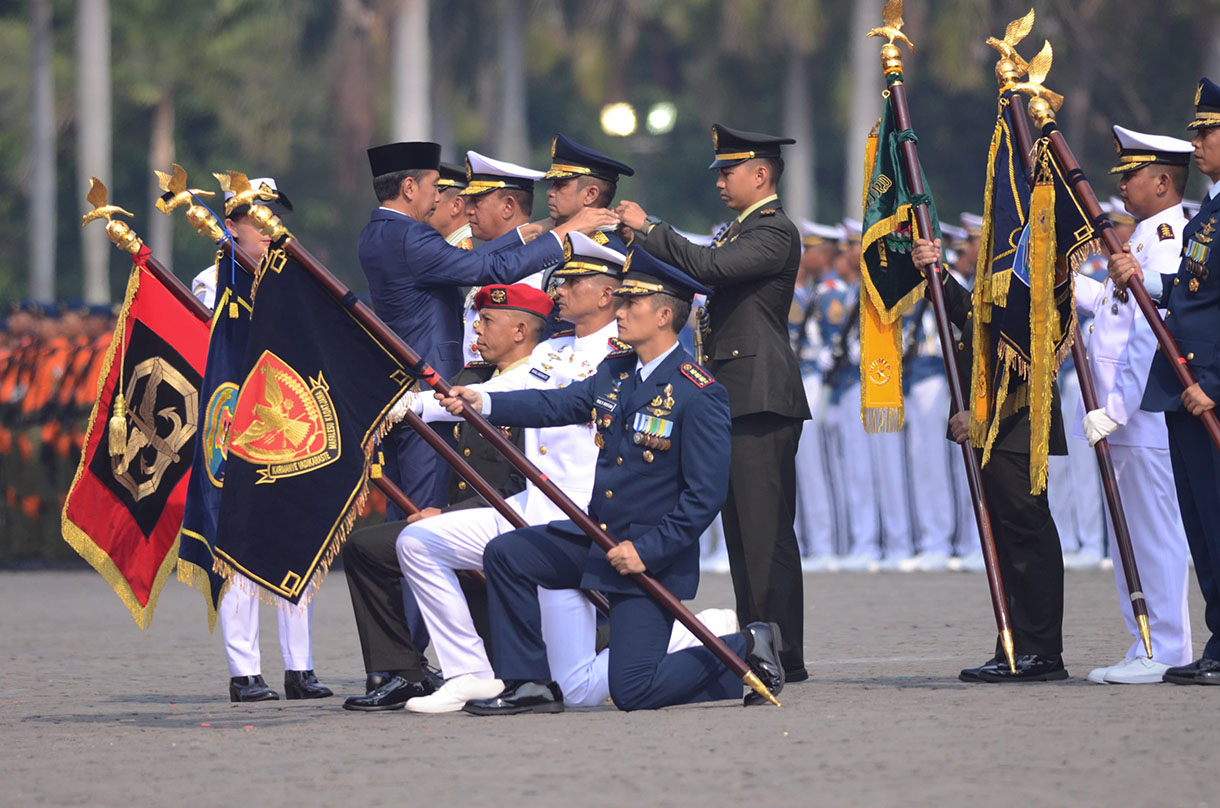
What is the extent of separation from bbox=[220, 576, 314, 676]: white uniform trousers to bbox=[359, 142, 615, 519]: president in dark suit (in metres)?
0.73

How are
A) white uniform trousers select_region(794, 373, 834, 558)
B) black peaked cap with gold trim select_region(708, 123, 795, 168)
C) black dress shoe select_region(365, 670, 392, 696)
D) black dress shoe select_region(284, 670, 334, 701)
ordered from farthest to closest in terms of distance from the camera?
white uniform trousers select_region(794, 373, 834, 558) → black peaked cap with gold trim select_region(708, 123, 795, 168) → black dress shoe select_region(284, 670, 334, 701) → black dress shoe select_region(365, 670, 392, 696)

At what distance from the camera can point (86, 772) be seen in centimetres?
676

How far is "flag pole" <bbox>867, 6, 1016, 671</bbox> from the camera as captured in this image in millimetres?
8391

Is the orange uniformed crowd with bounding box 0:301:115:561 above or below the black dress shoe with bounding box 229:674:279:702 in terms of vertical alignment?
above

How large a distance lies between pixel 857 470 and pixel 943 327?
7.03 metres

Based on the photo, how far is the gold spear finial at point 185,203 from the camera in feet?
26.5

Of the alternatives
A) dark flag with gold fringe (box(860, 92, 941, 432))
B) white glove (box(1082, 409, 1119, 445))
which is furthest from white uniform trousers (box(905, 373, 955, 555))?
white glove (box(1082, 409, 1119, 445))

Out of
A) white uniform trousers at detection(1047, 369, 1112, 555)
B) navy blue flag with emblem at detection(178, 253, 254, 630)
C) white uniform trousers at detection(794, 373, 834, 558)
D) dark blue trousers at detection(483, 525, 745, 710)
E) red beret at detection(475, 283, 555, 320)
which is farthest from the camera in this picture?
white uniform trousers at detection(794, 373, 834, 558)

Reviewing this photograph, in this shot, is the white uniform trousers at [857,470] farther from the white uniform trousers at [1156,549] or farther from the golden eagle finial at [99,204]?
the golden eagle finial at [99,204]

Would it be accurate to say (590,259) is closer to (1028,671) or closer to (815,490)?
(1028,671)

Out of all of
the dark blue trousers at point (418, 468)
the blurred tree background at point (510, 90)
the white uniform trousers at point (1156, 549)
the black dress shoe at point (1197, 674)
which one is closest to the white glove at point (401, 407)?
the dark blue trousers at point (418, 468)

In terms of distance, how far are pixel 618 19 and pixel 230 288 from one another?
35393 mm

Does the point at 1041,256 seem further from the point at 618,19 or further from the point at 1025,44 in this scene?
the point at 618,19

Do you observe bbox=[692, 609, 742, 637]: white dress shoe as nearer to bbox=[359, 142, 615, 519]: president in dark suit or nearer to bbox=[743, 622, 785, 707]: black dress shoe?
bbox=[743, 622, 785, 707]: black dress shoe
